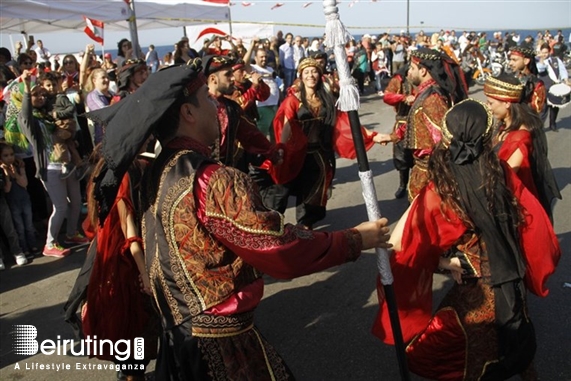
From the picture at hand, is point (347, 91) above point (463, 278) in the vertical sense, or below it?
above

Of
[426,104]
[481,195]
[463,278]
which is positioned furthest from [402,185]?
[481,195]

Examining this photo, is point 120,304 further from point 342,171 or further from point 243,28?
point 243,28

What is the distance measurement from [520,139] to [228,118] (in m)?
2.18

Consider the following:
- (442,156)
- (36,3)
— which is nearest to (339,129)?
(442,156)

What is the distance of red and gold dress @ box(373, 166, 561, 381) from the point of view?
268cm

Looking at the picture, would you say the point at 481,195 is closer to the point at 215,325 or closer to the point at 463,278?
the point at 463,278

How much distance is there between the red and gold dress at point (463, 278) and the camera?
8.78 ft

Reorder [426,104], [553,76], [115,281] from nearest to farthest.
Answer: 1. [115,281]
2. [426,104]
3. [553,76]

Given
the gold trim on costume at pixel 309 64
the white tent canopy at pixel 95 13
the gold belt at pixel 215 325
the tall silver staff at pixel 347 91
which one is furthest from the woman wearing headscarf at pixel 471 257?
the white tent canopy at pixel 95 13

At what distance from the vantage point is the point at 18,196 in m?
5.59

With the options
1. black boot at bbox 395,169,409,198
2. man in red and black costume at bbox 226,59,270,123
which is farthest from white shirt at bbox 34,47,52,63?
black boot at bbox 395,169,409,198

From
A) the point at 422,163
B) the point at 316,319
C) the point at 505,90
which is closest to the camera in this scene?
the point at 505,90

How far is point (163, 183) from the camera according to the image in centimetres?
198

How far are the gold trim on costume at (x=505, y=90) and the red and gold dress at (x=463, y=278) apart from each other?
1300mm
